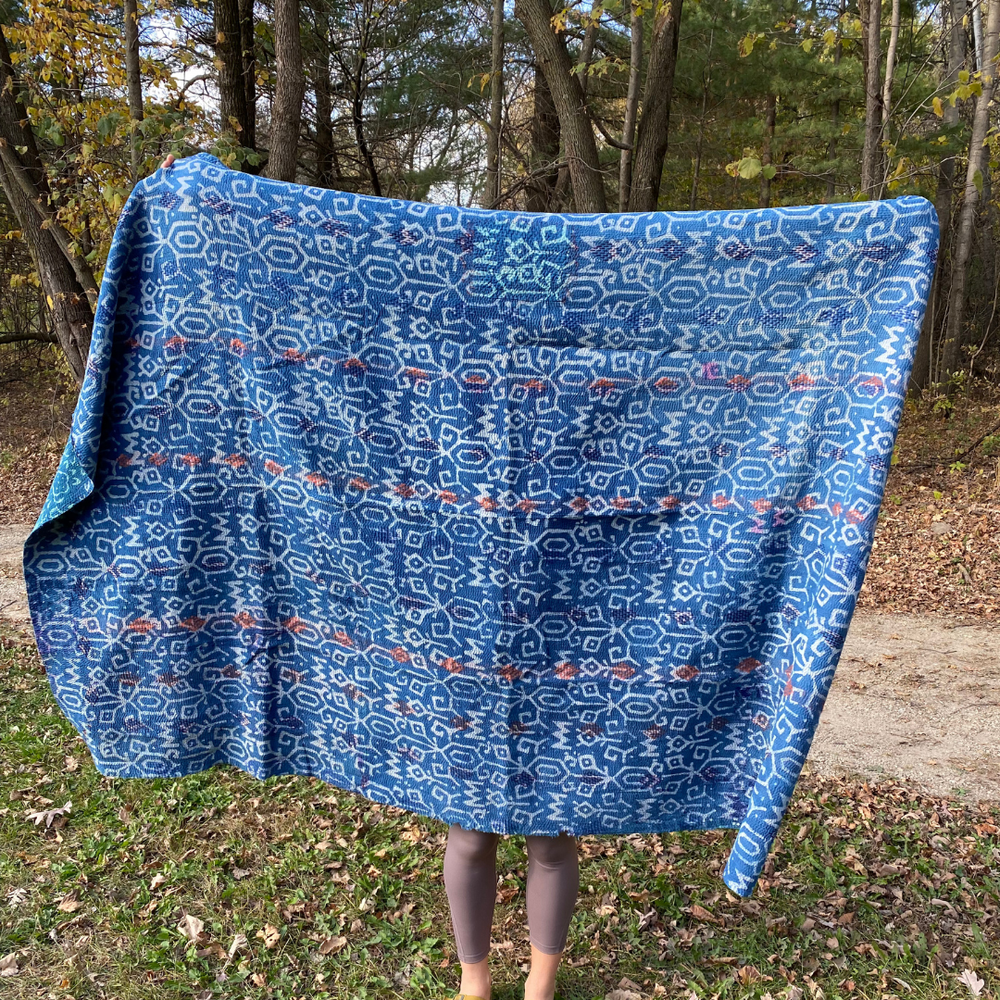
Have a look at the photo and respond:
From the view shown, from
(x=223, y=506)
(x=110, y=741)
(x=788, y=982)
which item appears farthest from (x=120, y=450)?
(x=788, y=982)

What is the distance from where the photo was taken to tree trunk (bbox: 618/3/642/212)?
736 cm

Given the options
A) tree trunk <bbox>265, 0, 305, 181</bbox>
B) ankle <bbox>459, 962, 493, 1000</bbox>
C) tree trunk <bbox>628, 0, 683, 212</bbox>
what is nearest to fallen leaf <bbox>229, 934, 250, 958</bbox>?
ankle <bbox>459, 962, 493, 1000</bbox>

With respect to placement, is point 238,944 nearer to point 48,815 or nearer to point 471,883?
point 471,883

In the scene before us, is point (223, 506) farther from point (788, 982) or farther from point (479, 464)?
point (788, 982)

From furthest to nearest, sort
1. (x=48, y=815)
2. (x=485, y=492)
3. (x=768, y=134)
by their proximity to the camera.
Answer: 1. (x=768, y=134)
2. (x=48, y=815)
3. (x=485, y=492)

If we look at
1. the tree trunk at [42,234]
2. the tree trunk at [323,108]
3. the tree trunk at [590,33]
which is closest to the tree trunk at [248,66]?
the tree trunk at [42,234]

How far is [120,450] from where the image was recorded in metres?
1.90

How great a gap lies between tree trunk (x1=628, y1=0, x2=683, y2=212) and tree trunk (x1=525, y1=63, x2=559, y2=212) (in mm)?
1196

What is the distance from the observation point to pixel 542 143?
9953 mm

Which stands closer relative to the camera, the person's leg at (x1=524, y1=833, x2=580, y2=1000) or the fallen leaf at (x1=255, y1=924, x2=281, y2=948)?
the person's leg at (x1=524, y1=833, x2=580, y2=1000)

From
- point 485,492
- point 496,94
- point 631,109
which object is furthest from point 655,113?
point 485,492

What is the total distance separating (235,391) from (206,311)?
19 centimetres

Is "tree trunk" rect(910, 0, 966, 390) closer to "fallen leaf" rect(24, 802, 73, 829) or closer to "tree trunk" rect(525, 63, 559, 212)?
"tree trunk" rect(525, 63, 559, 212)

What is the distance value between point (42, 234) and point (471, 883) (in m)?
5.13
